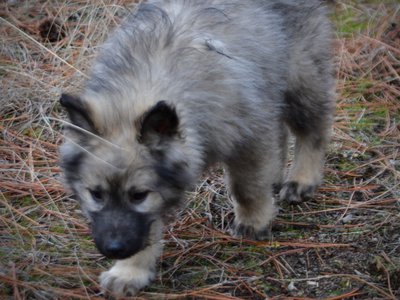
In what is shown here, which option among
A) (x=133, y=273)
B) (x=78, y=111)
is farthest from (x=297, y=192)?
(x=78, y=111)

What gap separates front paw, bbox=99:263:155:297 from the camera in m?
3.58

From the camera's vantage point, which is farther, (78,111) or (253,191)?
(253,191)

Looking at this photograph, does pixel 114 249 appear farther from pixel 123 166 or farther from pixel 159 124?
pixel 159 124

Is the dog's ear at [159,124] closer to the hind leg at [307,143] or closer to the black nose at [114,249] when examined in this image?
the black nose at [114,249]

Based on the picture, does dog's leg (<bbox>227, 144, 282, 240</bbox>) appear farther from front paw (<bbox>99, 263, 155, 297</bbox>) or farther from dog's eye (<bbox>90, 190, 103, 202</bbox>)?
dog's eye (<bbox>90, 190, 103, 202</bbox>)

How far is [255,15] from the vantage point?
4.01m

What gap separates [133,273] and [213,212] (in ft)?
2.99

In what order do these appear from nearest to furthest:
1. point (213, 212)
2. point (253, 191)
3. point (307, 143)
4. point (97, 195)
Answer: point (97, 195), point (253, 191), point (213, 212), point (307, 143)

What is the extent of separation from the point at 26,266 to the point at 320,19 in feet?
7.82

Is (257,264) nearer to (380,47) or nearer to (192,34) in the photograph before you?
(192,34)

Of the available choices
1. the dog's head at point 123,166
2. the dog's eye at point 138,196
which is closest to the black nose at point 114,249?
the dog's head at point 123,166

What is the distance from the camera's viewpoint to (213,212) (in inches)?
174

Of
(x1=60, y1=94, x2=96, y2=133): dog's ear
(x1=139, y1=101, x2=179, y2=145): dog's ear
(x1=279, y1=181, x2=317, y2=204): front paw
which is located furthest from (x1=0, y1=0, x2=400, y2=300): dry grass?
(x1=139, y1=101, x2=179, y2=145): dog's ear

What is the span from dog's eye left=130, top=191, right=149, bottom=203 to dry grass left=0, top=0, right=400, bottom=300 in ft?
1.98
